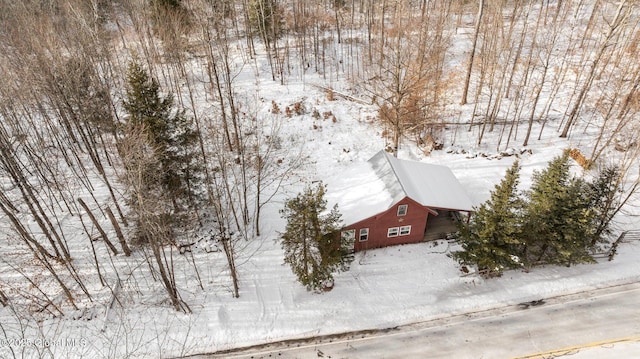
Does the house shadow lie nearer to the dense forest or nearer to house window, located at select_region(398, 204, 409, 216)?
house window, located at select_region(398, 204, 409, 216)

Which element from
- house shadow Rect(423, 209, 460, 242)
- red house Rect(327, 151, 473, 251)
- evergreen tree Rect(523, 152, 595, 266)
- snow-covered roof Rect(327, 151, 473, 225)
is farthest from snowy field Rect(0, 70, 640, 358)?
snow-covered roof Rect(327, 151, 473, 225)

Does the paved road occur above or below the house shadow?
below

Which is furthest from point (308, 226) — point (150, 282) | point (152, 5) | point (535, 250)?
point (152, 5)

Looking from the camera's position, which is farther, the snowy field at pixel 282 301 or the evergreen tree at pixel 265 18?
the evergreen tree at pixel 265 18

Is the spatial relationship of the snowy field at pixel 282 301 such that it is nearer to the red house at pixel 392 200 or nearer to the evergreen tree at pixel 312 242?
the red house at pixel 392 200

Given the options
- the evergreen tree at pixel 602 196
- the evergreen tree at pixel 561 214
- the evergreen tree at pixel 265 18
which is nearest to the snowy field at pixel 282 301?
the evergreen tree at pixel 561 214

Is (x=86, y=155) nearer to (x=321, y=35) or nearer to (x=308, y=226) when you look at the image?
(x=308, y=226)

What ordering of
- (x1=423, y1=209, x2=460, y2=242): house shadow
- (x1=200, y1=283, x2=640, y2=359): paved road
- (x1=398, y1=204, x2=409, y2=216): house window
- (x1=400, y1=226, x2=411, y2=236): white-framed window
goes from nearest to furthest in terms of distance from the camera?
(x1=200, y1=283, x2=640, y2=359): paved road
(x1=398, y1=204, x2=409, y2=216): house window
(x1=400, y1=226, x2=411, y2=236): white-framed window
(x1=423, y1=209, x2=460, y2=242): house shadow

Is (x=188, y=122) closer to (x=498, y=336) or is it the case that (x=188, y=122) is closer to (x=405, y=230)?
(x=405, y=230)
